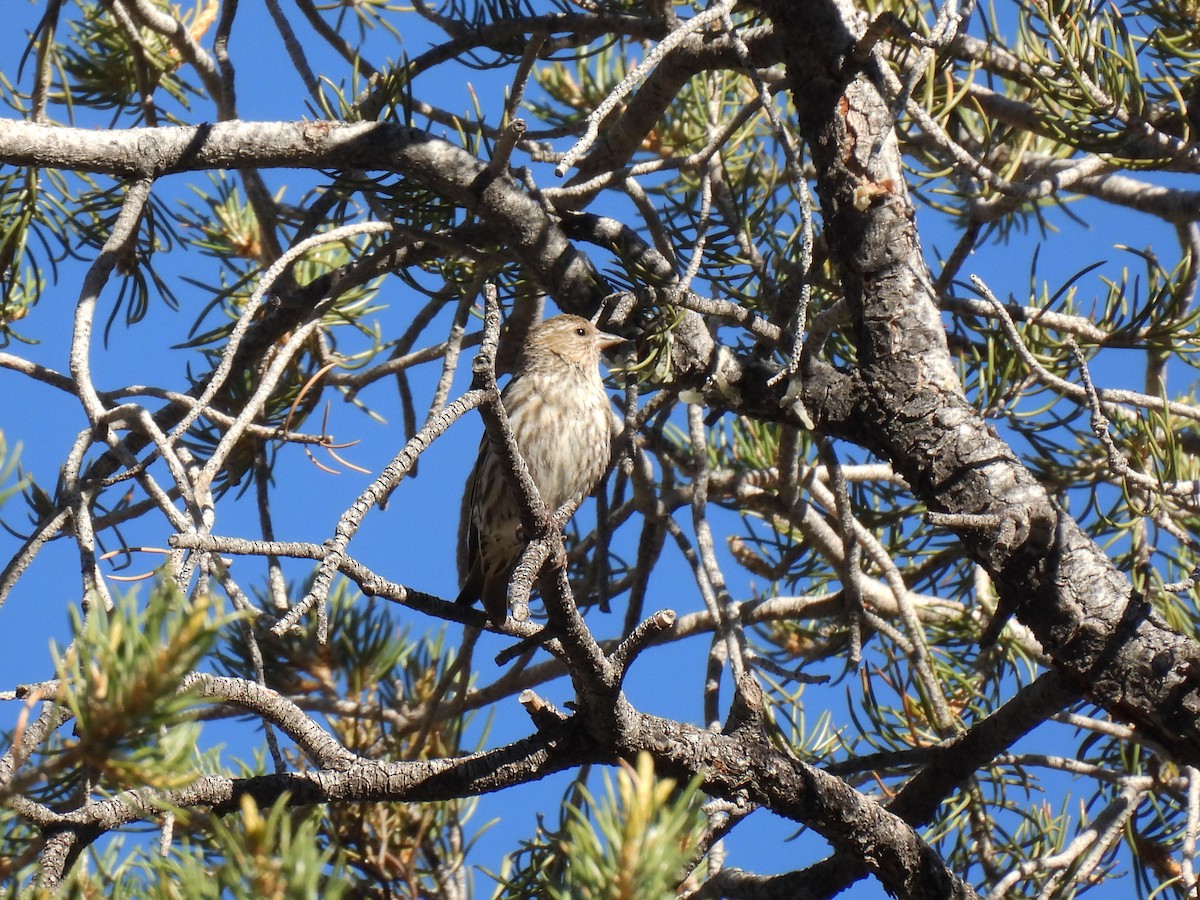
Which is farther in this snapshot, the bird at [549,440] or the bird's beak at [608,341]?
the bird at [549,440]

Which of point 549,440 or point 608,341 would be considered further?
point 549,440

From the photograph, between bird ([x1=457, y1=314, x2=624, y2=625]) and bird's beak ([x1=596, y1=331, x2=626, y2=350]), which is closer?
bird's beak ([x1=596, y1=331, x2=626, y2=350])

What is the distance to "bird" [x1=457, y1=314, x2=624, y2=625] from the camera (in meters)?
3.51

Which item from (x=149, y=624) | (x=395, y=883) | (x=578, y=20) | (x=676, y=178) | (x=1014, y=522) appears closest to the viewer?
(x=149, y=624)

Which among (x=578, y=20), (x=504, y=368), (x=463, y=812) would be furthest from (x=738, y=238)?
(x=463, y=812)

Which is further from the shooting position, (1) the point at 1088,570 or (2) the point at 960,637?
(2) the point at 960,637

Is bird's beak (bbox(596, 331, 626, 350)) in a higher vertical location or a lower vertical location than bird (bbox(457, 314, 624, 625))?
lower

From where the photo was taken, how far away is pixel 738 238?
2.33m

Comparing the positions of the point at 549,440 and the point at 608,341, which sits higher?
the point at 549,440

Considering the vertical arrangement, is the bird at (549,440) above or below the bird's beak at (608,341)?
above

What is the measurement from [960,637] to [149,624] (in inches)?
88.3

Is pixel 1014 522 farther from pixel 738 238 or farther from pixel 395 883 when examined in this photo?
pixel 395 883

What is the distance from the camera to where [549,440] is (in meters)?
3.55

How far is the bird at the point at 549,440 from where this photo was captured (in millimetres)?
3506
